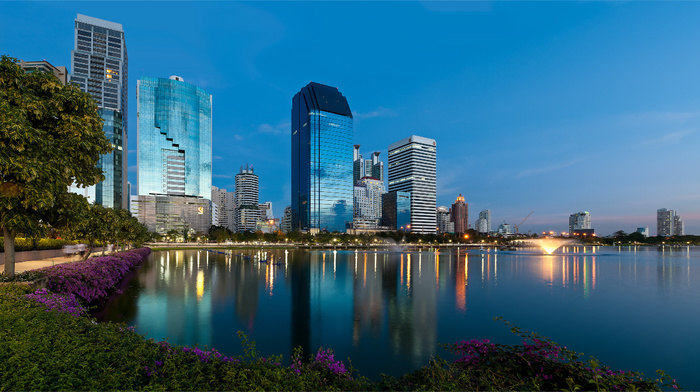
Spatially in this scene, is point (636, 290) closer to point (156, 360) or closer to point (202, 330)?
point (202, 330)

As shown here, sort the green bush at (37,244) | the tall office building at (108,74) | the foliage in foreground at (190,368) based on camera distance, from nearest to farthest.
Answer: the foliage in foreground at (190,368) → the green bush at (37,244) → the tall office building at (108,74)

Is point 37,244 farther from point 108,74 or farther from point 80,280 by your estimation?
point 108,74

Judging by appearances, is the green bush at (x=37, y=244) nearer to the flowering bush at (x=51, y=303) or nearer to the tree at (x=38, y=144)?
the tree at (x=38, y=144)

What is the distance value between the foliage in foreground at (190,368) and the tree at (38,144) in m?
6.42

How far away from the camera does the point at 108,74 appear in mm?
185375

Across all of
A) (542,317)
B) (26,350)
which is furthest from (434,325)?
(26,350)

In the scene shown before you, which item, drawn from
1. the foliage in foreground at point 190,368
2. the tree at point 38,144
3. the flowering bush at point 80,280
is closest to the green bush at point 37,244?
the flowering bush at point 80,280

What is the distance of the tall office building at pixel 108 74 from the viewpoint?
530 feet

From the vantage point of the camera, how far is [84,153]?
1823 centimetres

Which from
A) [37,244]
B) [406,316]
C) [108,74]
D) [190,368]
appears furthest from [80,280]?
[108,74]

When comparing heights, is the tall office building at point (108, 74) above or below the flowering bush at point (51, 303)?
above

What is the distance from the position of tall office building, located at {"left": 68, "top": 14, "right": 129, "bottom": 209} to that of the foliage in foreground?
18248 centimetres

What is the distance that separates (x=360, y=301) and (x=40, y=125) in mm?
26274

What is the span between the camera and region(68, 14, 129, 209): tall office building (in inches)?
6363
